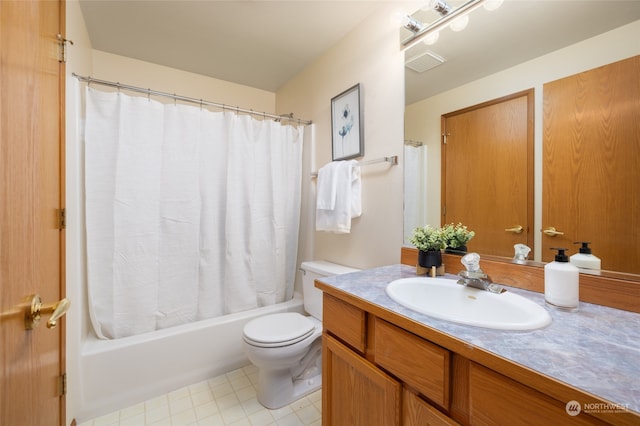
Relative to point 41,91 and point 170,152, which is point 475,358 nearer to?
point 41,91

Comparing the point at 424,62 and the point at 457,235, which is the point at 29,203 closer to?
the point at 457,235

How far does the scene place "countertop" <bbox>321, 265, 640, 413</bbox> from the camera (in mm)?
450

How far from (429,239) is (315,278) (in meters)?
0.88

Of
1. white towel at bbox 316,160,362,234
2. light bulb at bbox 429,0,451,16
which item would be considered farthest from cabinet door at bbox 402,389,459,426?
light bulb at bbox 429,0,451,16

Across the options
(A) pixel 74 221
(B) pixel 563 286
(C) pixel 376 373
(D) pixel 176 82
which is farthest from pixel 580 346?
(D) pixel 176 82

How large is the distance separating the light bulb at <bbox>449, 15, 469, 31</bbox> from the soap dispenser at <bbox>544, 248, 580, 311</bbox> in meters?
1.11

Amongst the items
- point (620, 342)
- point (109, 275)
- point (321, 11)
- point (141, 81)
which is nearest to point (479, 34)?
point (321, 11)

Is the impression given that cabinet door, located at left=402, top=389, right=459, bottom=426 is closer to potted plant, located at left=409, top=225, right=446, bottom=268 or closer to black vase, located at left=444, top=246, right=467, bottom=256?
potted plant, located at left=409, top=225, right=446, bottom=268

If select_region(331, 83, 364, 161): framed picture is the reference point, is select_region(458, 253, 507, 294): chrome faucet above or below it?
below

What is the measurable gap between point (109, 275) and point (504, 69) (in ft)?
7.20

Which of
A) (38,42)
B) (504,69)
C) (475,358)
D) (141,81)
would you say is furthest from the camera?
(141,81)

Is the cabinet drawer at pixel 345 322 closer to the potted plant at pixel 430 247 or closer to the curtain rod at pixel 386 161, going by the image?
the potted plant at pixel 430 247

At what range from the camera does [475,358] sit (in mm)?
564

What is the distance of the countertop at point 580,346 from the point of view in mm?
450
